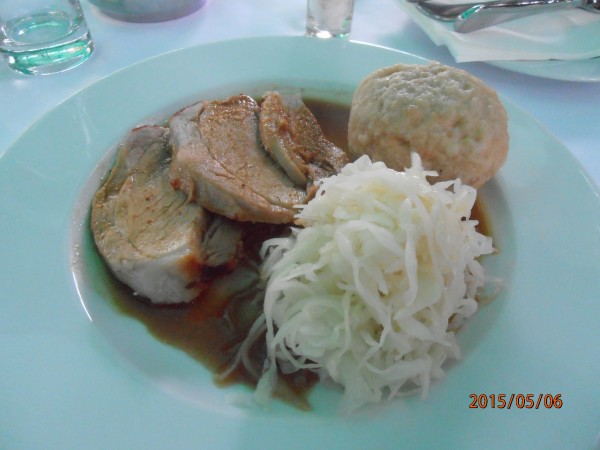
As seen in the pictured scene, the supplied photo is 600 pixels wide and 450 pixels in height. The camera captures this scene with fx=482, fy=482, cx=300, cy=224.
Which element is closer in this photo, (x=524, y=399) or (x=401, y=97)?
(x=524, y=399)

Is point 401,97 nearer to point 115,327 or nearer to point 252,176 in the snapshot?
point 252,176

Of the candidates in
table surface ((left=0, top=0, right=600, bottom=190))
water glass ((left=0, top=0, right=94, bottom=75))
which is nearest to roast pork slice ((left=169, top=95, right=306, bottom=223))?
table surface ((left=0, top=0, right=600, bottom=190))

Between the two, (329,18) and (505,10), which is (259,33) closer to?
(329,18)

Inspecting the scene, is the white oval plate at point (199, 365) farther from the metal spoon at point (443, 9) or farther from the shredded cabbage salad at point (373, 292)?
the metal spoon at point (443, 9)

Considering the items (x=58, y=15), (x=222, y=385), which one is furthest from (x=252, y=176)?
(x=58, y=15)

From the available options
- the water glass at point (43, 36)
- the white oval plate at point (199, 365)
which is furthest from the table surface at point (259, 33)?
the white oval plate at point (199, 365)
